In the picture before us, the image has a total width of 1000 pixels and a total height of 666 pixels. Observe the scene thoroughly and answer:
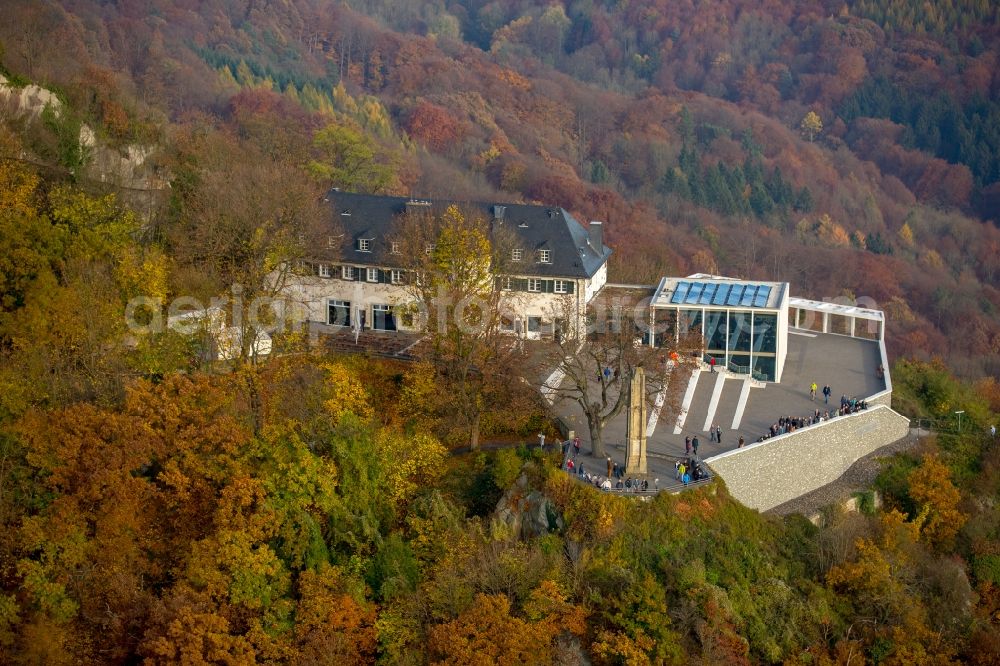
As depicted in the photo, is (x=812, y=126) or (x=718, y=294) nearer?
(x=718, y=294)

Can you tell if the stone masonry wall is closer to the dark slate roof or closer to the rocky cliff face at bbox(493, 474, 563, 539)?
the rocky cliff face at bbox(493, 474, 563, 539)

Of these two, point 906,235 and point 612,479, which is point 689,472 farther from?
point 906,235

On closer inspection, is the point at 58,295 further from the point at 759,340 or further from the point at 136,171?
the point at 759,340

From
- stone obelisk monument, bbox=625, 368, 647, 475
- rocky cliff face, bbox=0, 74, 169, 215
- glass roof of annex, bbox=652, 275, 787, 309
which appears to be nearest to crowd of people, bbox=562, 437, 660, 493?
stone obelisk monument, bbox=625, 368, 647, 475

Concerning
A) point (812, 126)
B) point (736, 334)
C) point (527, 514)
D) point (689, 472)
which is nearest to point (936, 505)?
point (689, 472)

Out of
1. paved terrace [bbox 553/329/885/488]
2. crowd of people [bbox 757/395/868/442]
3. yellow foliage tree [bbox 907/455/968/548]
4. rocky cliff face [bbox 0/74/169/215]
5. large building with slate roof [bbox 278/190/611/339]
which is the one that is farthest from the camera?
large building with slate roof [bbox 278/190/611/339]

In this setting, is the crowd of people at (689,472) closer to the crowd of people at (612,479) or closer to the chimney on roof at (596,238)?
the crowd of people at (612,479)
